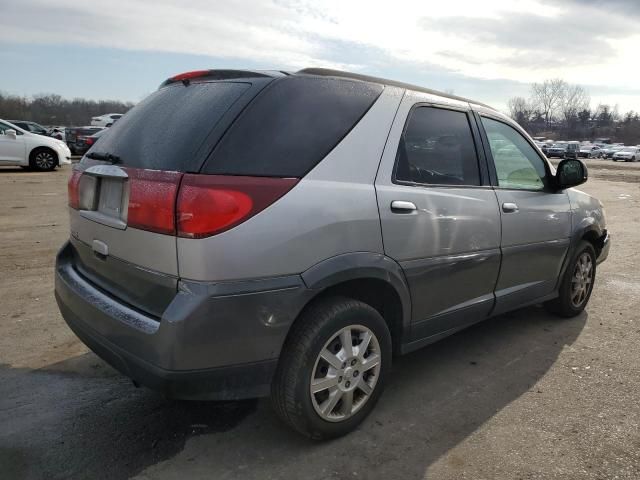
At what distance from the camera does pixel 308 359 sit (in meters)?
2.41

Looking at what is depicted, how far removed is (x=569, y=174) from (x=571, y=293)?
1.07 metres

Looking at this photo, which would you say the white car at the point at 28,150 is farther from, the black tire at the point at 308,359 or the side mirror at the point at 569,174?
the black tire at the point at 308,359

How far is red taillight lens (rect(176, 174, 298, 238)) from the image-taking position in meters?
2.12

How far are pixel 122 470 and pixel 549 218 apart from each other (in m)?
3.36

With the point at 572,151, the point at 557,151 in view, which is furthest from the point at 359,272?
the point at 572,151

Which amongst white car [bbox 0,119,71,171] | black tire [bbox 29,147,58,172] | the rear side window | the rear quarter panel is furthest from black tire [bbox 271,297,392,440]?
black tire [bbox 29,147,58,172]

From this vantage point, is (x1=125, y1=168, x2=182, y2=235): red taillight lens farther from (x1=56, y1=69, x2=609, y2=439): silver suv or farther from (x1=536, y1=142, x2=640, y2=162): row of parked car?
(x1=536, y1=142, x2=640, y2=162): row of parked car

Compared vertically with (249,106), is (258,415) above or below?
below

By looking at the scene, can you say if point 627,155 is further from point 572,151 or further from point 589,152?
point 589,152

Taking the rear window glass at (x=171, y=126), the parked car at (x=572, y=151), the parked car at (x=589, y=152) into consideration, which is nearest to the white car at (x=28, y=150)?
the rear window glass at (x=171, y=126)

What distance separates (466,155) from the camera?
338 centimetres

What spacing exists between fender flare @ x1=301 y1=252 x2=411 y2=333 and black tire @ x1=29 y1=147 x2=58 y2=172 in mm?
16304

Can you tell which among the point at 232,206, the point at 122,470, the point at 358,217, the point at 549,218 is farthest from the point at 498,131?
the point at 122,470

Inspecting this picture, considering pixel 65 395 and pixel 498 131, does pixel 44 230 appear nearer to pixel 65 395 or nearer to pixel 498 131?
pixel 65 395
